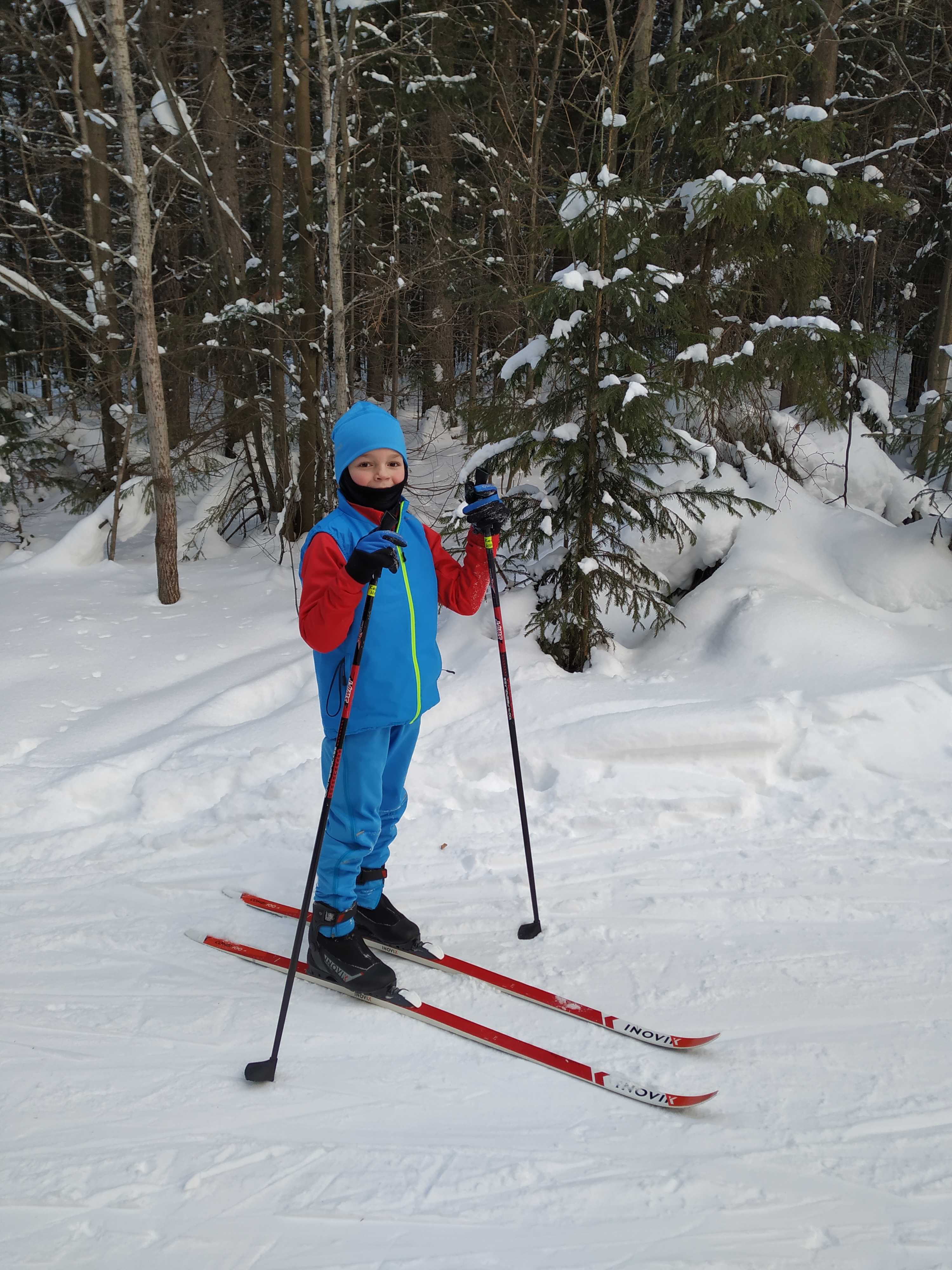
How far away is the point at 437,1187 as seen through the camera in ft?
7.10

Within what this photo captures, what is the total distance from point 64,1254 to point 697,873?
2767 millimetres

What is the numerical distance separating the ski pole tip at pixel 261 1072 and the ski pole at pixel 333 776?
45 millimetres

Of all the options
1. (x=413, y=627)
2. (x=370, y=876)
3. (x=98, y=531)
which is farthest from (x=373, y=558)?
(x=98, y=531)

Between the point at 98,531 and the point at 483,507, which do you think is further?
the point at 98,531

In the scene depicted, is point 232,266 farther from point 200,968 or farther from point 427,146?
point 200,968

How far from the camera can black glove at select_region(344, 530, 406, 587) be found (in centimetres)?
265

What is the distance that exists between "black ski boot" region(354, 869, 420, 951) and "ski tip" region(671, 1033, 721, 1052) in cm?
108

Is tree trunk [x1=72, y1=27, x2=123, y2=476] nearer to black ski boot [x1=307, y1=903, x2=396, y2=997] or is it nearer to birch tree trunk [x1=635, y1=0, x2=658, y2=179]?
birch tree trunk [x1=635, y1=0, x2=658, y2=179]

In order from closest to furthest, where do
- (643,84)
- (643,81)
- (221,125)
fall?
(643,84) < (643,81) < (221,125)

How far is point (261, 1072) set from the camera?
8.25 ft

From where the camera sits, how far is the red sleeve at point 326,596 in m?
2.71

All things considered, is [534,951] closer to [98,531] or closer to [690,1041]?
[690,1041]

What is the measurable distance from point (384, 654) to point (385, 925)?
3.90 ft

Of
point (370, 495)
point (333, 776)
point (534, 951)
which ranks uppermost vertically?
point (370, 495)
